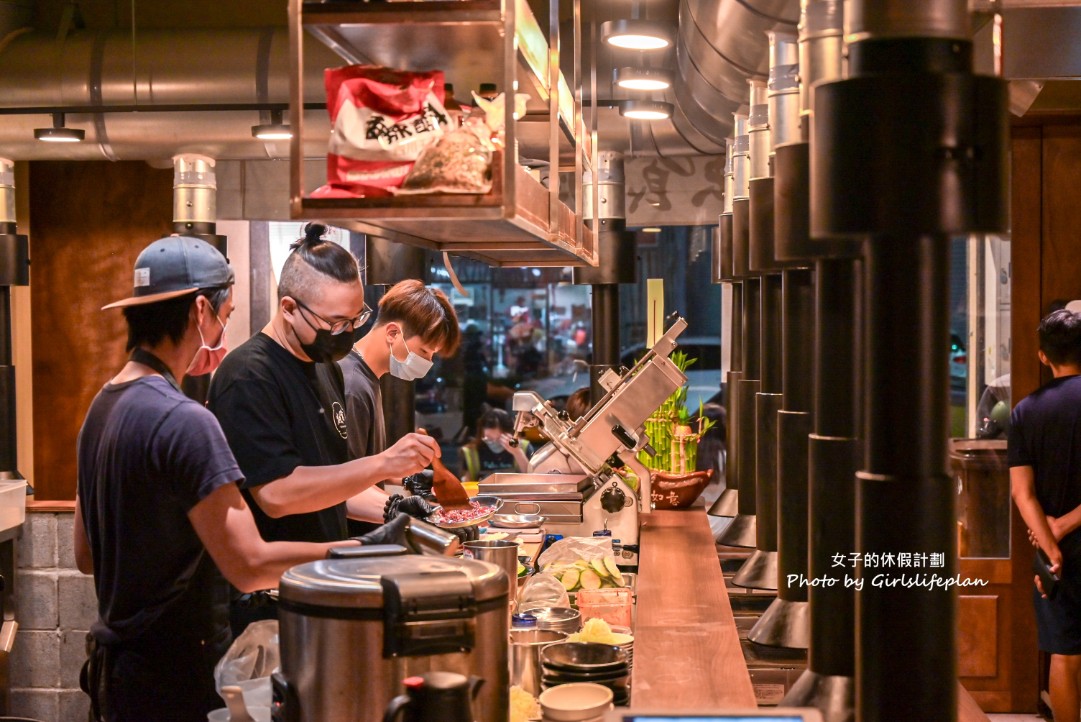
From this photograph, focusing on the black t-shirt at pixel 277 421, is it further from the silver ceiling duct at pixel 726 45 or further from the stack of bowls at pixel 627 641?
the silver ceiling duct at pixel 726 45

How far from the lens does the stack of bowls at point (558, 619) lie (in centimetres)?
252

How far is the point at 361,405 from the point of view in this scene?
394 centimetres

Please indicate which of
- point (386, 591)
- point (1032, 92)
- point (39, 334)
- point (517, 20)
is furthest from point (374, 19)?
point (39, 334)

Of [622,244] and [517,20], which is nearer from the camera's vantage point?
[517,20]

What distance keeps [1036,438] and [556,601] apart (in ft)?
9.47

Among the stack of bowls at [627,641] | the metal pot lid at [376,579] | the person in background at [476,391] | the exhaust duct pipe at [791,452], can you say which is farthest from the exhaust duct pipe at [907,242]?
the person in background at [476,391]

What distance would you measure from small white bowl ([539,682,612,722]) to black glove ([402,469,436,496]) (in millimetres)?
1709

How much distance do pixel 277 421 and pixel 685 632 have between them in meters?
1.15

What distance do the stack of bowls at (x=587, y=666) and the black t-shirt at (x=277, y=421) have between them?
89 cm

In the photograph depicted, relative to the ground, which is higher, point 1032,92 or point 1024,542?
point 1032,92

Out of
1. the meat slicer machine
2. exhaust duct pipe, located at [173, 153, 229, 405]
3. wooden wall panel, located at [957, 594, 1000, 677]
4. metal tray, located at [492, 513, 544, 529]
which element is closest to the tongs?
metal tray, located at [492, 513, 544, 529]

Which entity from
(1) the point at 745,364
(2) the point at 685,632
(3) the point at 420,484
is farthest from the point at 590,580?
(1) the point at 745,364

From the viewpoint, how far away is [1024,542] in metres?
5.71

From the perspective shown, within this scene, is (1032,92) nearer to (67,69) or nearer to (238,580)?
(238,580)
